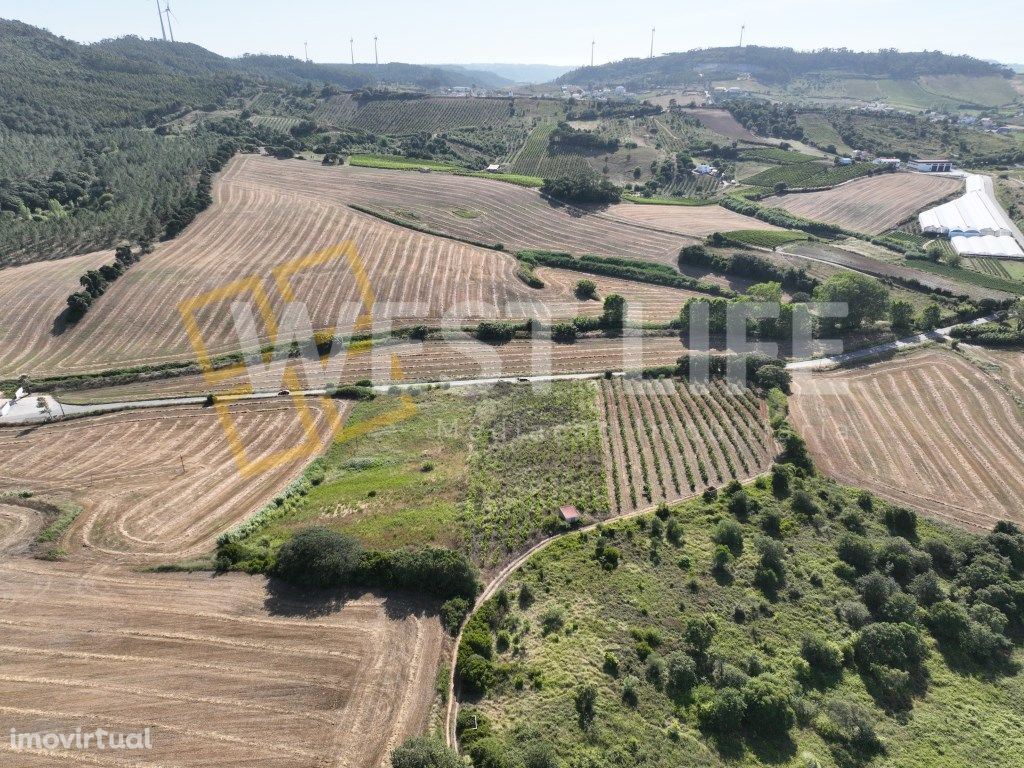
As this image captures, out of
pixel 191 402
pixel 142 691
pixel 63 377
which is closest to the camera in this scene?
pixel 142 691

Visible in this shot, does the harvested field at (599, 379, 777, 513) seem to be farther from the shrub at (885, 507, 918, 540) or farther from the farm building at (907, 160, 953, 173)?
the farm building at (907, 160, 953, 173)

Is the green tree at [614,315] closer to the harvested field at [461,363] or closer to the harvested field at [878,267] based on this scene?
the harvested field at [461,363]

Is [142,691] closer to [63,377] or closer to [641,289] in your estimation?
[63,377]

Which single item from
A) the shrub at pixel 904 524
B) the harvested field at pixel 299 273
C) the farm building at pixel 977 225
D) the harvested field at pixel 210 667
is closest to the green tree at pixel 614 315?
the harvested field at pixel 299 273

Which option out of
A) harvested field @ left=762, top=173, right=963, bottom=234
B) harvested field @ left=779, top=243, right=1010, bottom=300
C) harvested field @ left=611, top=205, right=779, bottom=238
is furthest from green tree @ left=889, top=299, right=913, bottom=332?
harvested field @ left=762, top=173, right=963, bottom=234

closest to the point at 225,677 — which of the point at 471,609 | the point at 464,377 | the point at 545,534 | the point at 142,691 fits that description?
the point at 142,691
